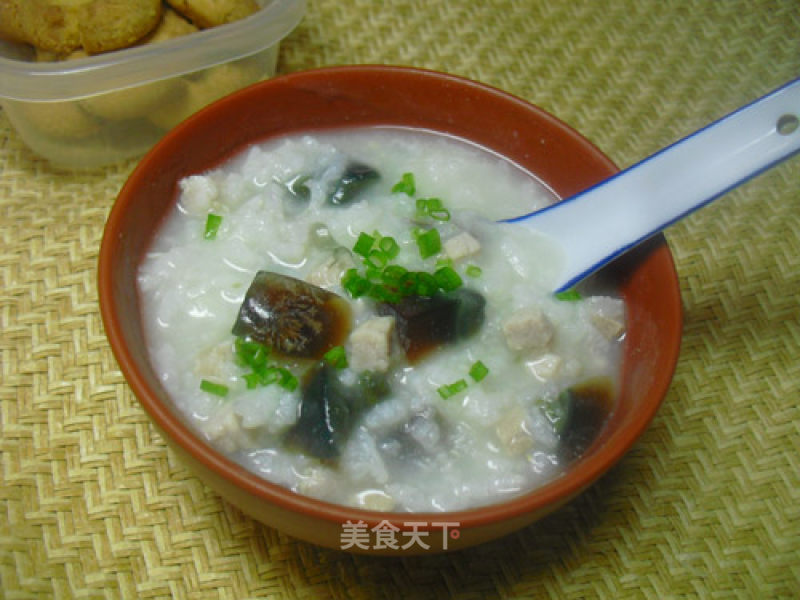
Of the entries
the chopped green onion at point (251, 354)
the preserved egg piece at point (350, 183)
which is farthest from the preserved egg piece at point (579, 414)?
the preserved egg piece at point (350, 183)

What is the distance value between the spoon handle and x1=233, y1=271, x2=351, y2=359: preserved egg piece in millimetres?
500

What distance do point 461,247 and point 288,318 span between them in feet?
1.35

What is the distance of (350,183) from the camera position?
176cm

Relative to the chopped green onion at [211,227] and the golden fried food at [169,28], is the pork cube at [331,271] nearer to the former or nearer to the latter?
the chopped green onion at [211,227]

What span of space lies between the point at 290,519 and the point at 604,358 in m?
0.73

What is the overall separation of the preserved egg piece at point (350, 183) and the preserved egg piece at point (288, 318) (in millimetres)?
331

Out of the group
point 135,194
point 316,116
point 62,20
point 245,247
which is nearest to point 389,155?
point 316,116

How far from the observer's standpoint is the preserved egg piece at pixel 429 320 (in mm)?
1496

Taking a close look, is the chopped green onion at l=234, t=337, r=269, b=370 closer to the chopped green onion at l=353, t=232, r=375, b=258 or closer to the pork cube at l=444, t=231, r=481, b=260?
the chopped green onion at l=353, t=232, r=375, b=258

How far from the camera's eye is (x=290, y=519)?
123cm

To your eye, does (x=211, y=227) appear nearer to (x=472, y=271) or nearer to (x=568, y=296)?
(x=472, y=271)

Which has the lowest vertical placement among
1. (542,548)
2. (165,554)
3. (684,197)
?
(165,554)

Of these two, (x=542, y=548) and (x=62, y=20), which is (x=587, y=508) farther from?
(x=62, y=20)

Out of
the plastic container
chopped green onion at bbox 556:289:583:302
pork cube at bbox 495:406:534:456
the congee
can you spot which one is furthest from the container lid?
pork cube at bbox 495:406:534:456
